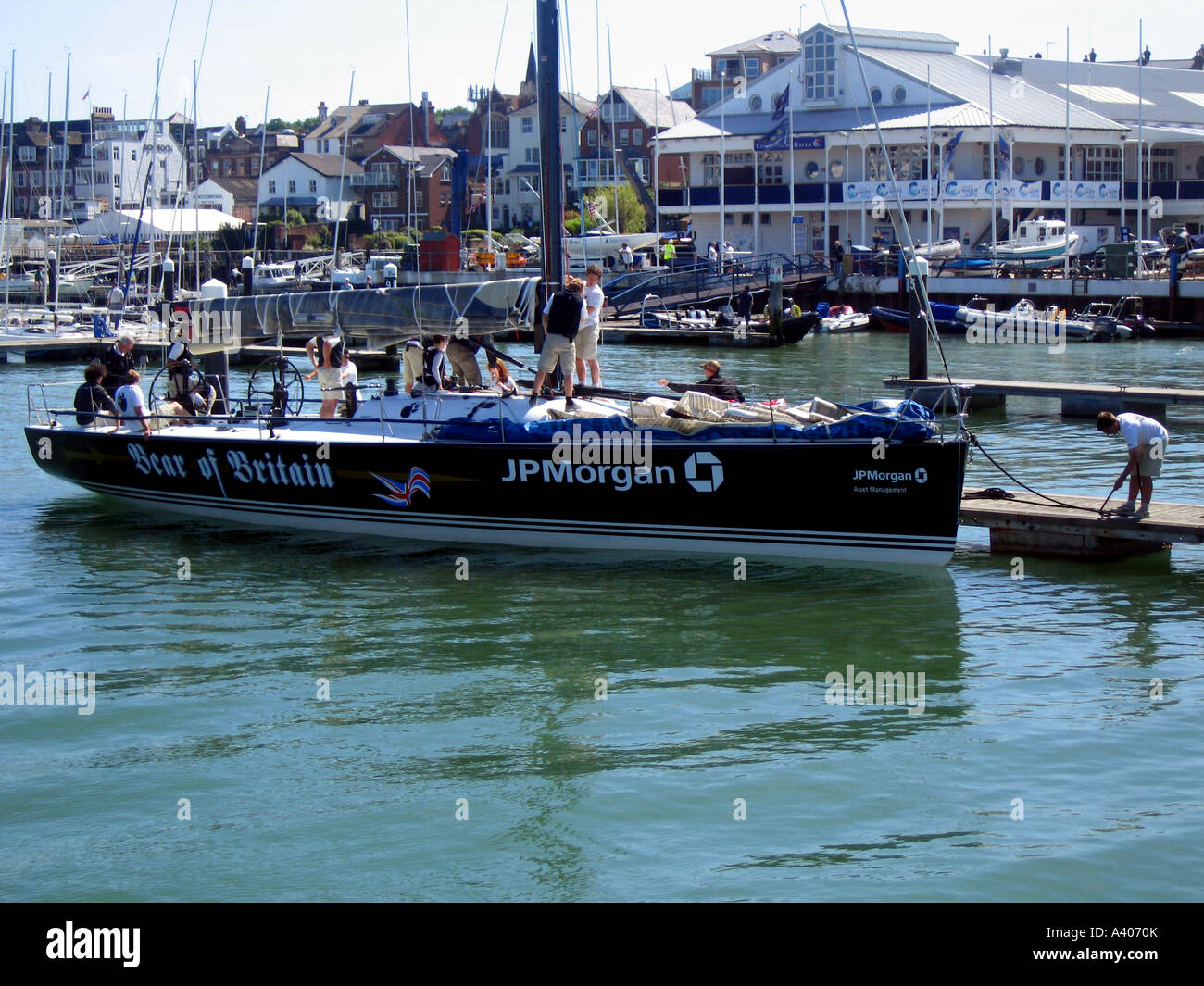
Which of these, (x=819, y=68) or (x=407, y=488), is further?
(x=819, y=68)

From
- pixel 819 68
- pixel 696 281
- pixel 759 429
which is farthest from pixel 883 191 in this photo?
pixel 759 429

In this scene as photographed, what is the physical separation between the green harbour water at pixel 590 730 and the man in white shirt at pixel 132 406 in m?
1.90

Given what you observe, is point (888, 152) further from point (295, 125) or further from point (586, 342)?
point (295, 125)

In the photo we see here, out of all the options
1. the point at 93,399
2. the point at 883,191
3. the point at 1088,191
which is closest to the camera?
the point at 93,399

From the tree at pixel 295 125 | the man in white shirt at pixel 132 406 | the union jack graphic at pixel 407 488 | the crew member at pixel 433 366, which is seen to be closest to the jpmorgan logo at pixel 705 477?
the union jack graphic at pixel 407 488

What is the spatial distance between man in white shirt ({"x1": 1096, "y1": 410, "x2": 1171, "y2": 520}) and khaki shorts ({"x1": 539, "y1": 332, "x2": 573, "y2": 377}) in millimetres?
5753

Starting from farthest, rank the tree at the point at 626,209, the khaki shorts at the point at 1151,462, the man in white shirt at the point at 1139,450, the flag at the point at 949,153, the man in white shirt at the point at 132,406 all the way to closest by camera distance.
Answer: the tree at the point at 626,209
the flag at the point at 949,153
the man in white shirt at the point at 132,406
the khaki shorts at the point at 1151,462
the man in white shirt at the point at 1139,450

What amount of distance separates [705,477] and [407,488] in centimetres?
361

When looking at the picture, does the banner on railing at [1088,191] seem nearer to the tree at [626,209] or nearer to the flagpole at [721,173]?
the flagpole at [721,173]

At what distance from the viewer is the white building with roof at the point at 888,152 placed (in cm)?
5659

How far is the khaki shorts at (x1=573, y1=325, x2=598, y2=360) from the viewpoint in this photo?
16.0 meters

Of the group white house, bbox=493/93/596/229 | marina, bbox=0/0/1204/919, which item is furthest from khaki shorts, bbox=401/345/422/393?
white house, bbox=493/93/596/229

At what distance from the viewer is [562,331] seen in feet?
47.9
